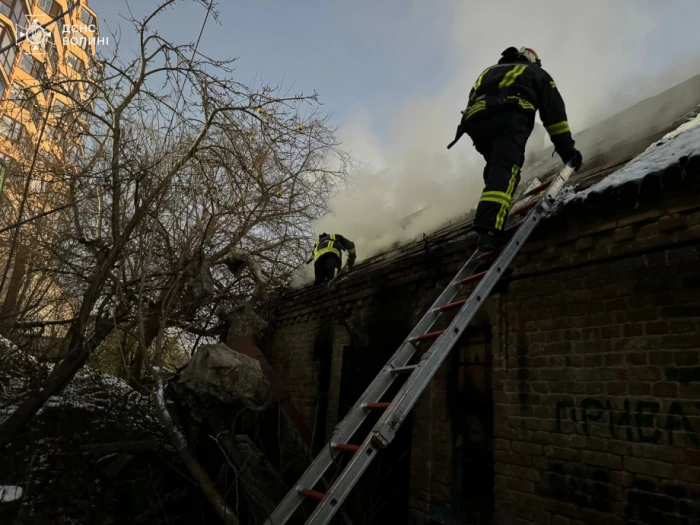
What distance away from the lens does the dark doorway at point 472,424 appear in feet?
12.6

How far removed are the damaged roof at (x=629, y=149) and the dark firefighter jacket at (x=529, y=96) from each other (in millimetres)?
542

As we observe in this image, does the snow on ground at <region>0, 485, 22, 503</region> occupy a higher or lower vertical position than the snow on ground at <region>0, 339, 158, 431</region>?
lower

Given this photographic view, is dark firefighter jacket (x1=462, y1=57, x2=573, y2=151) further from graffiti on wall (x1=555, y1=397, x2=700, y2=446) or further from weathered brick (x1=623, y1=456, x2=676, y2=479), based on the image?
weathered brick (x1=623, y1=456, x2=676, y2=479)

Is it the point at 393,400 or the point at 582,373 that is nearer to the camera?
the point at 393,400

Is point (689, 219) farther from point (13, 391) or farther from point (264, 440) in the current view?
point (13, 391)

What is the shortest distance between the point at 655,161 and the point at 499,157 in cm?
105

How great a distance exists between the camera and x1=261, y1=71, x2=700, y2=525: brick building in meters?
2.70

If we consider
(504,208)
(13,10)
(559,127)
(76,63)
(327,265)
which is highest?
(13,10)

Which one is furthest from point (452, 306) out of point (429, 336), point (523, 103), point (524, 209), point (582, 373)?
point (523, 103)

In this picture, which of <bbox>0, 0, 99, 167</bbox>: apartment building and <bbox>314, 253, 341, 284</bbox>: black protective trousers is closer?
<bbox>0, 0, 99, 167</bbox>: apartment building

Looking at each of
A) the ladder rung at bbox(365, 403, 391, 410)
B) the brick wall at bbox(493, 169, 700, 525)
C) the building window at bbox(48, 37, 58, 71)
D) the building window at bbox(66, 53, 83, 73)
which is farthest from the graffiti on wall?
the building window at bbox(48, 37, 58, 71)

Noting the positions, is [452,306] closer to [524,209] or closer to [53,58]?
[524,209]

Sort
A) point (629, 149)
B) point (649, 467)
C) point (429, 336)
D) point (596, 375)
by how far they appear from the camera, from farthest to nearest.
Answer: point (629, 149)
point (596, 375)
point (429, 336)
point (649, 467)

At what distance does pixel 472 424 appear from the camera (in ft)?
13.4
